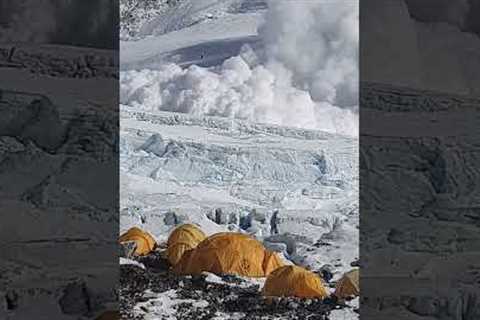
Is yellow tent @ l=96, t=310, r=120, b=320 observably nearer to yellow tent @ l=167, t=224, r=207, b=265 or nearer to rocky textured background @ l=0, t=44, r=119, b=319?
rocky textured background @ l=0, t=44, r=119, b=319

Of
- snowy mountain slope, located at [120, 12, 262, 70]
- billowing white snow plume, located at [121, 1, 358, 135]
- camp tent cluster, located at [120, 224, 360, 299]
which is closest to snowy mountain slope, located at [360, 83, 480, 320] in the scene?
camp tent cluster, located at [120, 224, 360, 299]

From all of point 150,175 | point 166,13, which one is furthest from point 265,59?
point 150,175

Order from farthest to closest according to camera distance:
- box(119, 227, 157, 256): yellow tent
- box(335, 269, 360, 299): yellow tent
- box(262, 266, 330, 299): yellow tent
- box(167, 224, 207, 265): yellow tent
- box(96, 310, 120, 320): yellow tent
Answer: box(167, 224, 207, 265): yellow tent
box(119, 227, 157, 256): yellow tent
box(262, 266, 330, 299): yellow tent
box(335, 269, 360, 299): yellow tent
box(96, 310, 120, 320): yellow tent

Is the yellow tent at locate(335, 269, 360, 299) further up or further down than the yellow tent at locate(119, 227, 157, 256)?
further down

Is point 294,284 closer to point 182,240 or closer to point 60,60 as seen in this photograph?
point 182,240

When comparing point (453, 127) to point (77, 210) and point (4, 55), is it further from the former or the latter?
point (4, 55)
